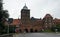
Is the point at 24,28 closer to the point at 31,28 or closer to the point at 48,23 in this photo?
the point at 31,28

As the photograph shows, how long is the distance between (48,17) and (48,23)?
410 centimetres

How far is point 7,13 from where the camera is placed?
1702 inches

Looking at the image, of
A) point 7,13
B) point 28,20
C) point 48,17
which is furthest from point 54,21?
point 7,13

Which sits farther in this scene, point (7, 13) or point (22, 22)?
point (22, 22)

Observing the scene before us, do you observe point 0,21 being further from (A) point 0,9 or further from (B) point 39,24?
(B) point 39,24

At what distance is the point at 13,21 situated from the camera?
14688 cm

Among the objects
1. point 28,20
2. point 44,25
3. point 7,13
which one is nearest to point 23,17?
point 28,20

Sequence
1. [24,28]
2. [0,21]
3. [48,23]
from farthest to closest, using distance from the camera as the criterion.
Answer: [48,23] < [24,28] < [0,21]

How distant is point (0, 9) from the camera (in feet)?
139

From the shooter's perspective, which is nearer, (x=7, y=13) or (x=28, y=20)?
(x=7, y=13)

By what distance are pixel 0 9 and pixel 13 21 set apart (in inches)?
4128

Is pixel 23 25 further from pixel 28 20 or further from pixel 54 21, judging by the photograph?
pixel 54 21

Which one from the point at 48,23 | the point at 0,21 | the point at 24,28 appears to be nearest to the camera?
the point at 0,21

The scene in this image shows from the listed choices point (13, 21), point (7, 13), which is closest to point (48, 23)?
point (13, 21)
